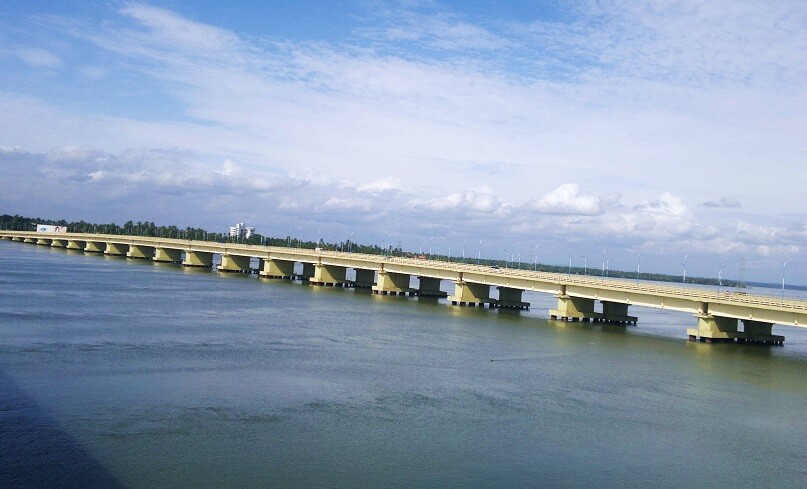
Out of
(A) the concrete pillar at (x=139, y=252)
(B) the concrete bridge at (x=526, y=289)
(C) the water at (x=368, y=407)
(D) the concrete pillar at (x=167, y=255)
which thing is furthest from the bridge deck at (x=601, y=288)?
(A) the concrete pillar at (x=139, y=252)

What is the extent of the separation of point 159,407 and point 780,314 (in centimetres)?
5044

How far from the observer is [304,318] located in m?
63.5

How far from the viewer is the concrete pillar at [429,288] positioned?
105 m

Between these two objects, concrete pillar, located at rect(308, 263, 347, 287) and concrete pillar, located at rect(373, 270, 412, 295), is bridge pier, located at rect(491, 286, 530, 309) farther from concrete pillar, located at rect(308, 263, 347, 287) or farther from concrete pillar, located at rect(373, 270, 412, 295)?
concrete pillar, located at rect(308, 263, 347, 287)

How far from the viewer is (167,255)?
158 metres

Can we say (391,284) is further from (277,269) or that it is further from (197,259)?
(197,259)

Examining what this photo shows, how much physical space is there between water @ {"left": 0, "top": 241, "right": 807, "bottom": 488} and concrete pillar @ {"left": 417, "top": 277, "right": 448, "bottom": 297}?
4461 cm

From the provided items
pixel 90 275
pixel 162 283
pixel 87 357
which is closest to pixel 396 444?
pixel 87 357

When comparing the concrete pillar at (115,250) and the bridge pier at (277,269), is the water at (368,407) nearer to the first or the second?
the bridge pier at (277,269)

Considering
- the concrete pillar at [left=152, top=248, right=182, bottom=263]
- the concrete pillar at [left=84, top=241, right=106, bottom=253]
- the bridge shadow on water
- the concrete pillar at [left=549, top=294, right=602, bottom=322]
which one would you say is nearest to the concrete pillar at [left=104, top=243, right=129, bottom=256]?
the concrete pillar at [left=84, top=241, right=106, bottom=253]

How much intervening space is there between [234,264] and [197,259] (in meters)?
12.5

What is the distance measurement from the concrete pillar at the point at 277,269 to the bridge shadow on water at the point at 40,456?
98305mm

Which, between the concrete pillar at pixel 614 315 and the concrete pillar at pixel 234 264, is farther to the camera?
the concrete pillar at pixel 234 264

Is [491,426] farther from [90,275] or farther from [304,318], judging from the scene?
[90,275]
